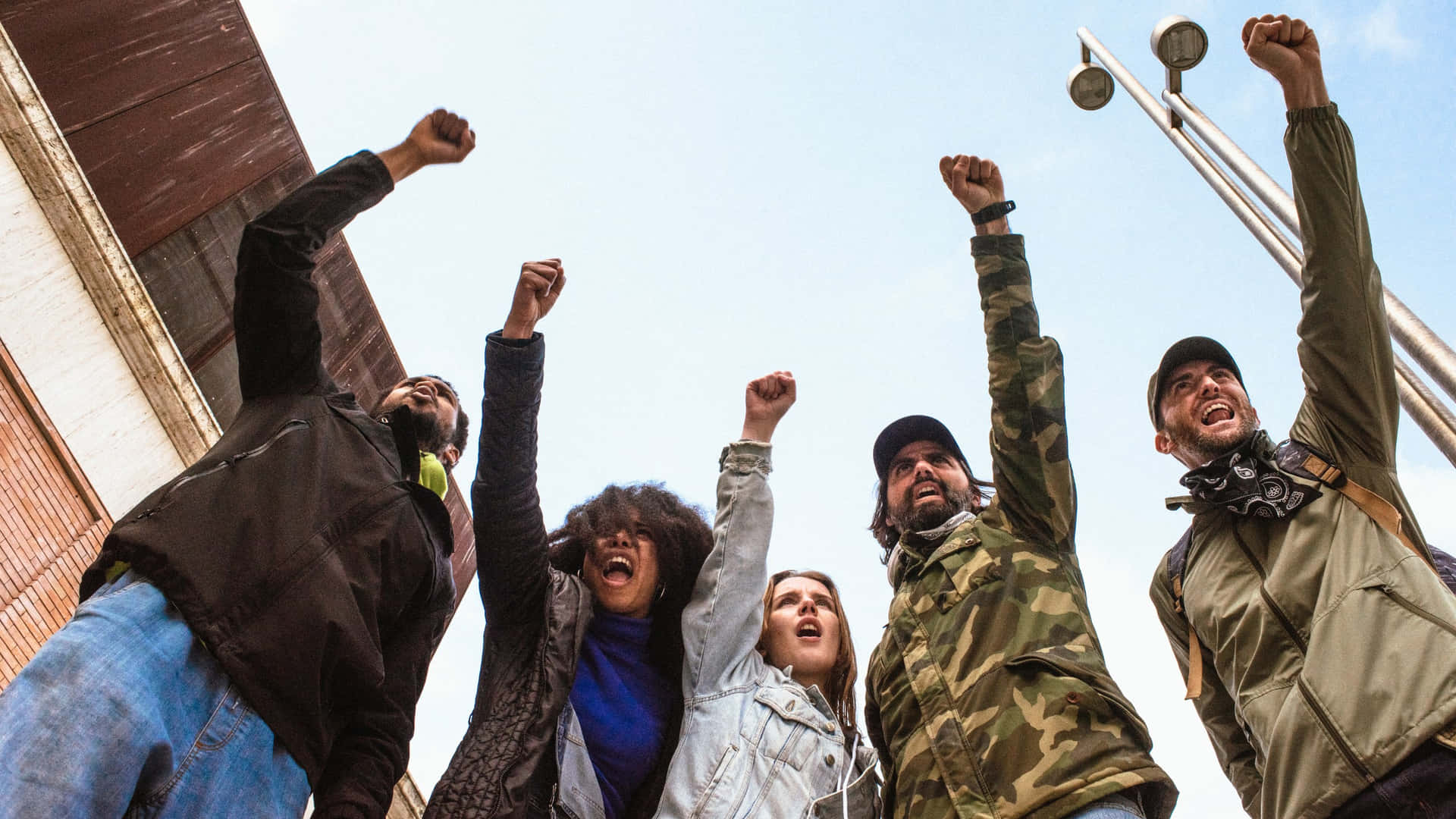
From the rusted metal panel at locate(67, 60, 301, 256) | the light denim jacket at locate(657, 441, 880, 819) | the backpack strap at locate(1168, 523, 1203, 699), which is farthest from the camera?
the rusted metal panel at locate(67, 60, 301, 256)

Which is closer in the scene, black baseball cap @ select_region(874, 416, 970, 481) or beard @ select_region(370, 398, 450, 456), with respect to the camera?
beard @ select_region(370, 398, 450, 456)

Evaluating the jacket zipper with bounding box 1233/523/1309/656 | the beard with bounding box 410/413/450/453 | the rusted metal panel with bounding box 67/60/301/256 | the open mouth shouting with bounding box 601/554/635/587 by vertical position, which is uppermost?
the rusted metal panel with bounding box 67/60/301/256

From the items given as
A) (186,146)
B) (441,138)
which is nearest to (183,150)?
(186,146)

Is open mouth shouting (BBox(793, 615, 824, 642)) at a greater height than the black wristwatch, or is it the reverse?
the black wristwatch

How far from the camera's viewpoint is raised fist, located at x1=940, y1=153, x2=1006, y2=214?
3.89 meters

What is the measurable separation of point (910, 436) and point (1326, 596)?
1.67 m

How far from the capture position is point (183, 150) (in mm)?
6434

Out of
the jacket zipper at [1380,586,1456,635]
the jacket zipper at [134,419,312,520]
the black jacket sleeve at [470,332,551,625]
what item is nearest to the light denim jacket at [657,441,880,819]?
the black jacket sleeve at [470,332,551,625]

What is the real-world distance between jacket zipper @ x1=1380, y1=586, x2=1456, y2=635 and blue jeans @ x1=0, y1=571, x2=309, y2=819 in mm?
3048

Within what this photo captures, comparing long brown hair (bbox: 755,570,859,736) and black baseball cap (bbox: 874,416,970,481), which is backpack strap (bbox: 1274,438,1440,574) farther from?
long brown hair (bbox: 755,570,859,736)

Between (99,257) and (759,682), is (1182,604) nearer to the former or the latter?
(759,682)

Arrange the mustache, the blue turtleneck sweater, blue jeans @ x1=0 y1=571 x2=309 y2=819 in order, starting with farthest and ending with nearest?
the mustache → the blue turtleneck sweater → blue jeans @ x1=0 y1=571 x2=309 y2=819

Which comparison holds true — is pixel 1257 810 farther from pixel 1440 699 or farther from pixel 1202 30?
pixel 1202 30

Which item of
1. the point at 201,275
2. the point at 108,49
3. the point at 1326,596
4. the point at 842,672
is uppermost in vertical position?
the point at 108,49
